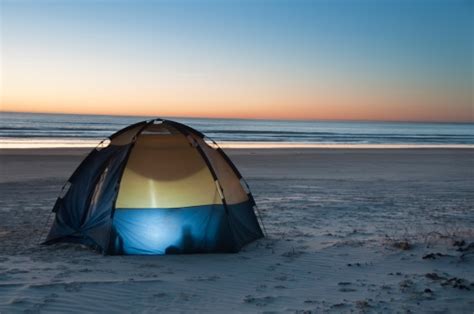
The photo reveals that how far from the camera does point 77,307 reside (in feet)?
18.7

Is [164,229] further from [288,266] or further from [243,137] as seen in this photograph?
[243,137]

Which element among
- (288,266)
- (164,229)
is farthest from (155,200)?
(288,266)

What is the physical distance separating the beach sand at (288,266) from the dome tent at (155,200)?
30cm

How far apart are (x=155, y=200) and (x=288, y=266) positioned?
8.51ft

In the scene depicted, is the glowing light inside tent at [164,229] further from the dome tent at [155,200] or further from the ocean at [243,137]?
the ocean at [243,137]

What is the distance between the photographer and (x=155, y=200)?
8.46m

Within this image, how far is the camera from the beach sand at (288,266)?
232 inches

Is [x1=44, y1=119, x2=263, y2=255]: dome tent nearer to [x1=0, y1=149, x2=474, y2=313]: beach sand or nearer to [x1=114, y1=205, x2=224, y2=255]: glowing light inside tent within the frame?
[x1=114, y1=205, x2=224, y2=255]: glowing light inside tent

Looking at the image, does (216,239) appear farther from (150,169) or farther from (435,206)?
(435,206)

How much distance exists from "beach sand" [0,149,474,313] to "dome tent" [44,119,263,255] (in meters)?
0.30

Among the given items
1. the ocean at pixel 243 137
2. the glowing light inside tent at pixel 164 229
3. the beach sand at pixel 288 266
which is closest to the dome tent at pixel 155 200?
the glowing light inside tent at pixel 164 229

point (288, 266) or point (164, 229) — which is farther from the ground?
point (164, 229)

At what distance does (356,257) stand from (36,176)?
1286cm

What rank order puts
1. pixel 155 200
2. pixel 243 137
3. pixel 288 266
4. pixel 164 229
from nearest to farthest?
pixel 288 266 → pixel 164 229 → pixel 155 200 → pixel 243 137
